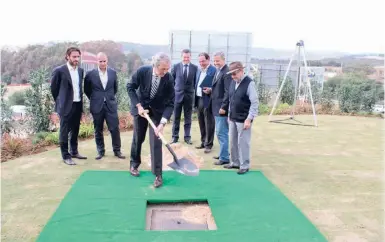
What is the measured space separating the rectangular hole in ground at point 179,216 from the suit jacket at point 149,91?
3.34 feet

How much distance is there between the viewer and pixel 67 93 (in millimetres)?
5051

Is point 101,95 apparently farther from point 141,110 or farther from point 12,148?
point 12,148

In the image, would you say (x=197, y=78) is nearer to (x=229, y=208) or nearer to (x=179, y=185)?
(x=179, y=185)

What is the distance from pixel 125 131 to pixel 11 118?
6.93 ft

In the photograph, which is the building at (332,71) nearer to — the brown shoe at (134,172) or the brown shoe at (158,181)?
the brown shoe at (134,172)

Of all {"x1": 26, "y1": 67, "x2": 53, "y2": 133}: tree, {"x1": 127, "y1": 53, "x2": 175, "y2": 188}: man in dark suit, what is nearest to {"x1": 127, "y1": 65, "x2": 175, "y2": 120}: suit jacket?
{"x1": 127, "y1": 53, "x2": 175, "y2": 188}: man in dark suit

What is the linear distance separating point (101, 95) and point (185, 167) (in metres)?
1.82

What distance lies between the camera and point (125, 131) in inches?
303

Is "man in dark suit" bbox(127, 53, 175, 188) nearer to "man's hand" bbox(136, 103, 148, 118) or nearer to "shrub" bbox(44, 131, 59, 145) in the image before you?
"man's hand" bbox(136, 103, 148, 118)

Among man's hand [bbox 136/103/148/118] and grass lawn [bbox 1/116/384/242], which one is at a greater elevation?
man's hand [bbox 136/103/148/118]

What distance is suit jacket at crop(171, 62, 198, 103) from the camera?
6293 mm

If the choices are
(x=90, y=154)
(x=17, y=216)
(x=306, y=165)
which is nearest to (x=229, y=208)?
(x=17, y=216)

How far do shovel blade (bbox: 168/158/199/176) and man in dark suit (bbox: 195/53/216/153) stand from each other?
161 centimetres

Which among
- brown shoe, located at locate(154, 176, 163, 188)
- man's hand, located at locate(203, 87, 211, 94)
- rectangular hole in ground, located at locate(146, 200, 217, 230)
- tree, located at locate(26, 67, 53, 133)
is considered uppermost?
man's hand, located at locate(203, 87, 211, 94)
